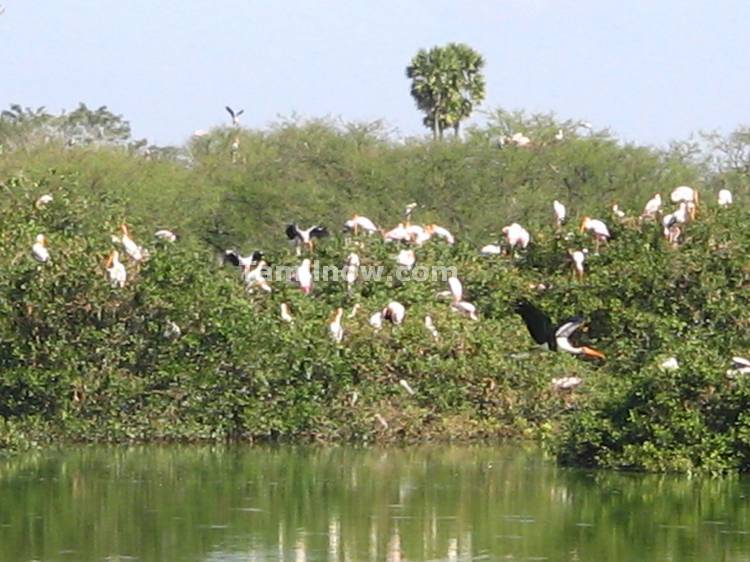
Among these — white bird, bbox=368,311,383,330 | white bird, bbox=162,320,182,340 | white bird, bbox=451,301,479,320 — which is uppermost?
white bird, bbox=451,301,479,320

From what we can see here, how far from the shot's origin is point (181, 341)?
18.3m

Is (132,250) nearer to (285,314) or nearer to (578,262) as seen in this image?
(285,314)

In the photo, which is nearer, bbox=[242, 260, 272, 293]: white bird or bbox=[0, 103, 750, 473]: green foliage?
bbox=[0, 103, 750, 473]: green foliage

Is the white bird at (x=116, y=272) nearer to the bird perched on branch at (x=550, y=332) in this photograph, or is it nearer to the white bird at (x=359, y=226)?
the bird perched on branch at (x=550, y=332)

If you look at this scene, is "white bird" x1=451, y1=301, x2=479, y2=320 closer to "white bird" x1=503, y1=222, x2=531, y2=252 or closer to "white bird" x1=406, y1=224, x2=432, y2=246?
"white bird" x1=503, y1=222, x2=531, y2=252

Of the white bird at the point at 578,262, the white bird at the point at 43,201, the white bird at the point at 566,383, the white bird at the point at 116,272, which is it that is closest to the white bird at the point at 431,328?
the white bird at the point at 566,383

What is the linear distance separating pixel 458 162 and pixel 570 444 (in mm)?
20839

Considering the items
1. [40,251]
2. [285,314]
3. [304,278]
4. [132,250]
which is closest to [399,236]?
[304,278]

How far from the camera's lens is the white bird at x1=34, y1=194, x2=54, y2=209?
808 inches

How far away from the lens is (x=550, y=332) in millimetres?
19672

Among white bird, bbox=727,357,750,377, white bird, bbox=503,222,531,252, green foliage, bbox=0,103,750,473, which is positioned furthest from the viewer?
white bird, bbox=503,222,531,252

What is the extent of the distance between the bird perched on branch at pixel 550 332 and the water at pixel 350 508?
163cm

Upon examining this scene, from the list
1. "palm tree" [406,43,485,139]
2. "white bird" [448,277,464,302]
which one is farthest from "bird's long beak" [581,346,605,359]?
"palm tree" [406,43,485,139]

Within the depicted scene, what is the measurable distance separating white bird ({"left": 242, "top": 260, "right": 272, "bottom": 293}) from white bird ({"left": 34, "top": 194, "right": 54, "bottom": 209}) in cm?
207
